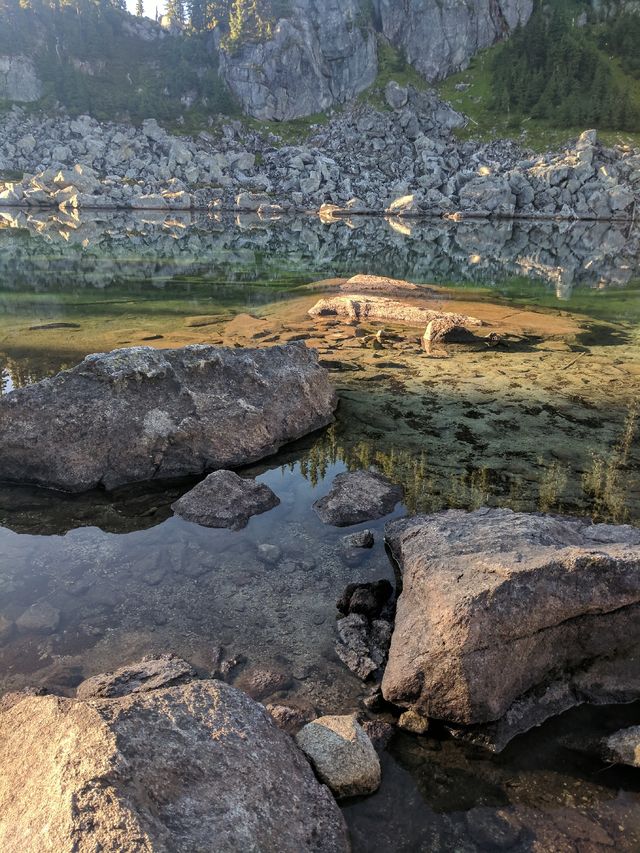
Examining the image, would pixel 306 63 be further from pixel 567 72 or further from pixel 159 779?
pixel 159 779

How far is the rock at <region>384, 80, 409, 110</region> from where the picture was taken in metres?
149

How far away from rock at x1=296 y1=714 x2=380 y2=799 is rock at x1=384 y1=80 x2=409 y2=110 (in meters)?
168

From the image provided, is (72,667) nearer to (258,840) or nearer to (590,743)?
(258,840)

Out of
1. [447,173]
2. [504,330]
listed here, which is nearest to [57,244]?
[504,330]

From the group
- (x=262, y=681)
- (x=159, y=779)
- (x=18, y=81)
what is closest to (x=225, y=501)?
(x=262, y=681)

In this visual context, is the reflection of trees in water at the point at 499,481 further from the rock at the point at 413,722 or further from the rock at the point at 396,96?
the rock at the point at 396,96

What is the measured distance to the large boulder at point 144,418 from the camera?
11336 mm

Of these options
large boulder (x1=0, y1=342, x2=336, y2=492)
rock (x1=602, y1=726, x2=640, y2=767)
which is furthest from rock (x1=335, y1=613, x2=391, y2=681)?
large boulder (x1=0, y1=342, x2=336, y2=492)

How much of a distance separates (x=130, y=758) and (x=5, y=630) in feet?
13.7

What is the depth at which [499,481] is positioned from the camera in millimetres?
11727

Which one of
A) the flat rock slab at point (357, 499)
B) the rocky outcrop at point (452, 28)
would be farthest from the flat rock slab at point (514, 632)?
the rocky outcrop at point (452, 28)

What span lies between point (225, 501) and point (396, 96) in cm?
16605

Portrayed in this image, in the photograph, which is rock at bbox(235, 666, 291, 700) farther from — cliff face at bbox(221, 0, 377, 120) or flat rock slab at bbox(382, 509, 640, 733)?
cliff face at bbox(221, 0, 377, 120)

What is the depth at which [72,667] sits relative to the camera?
700 cm
